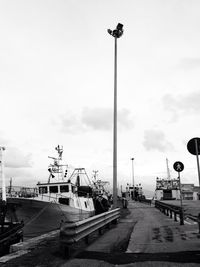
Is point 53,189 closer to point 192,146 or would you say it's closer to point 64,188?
point 64,188

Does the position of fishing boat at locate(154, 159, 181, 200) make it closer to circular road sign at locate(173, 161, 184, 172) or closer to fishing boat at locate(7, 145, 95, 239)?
fishing boat at locate(7, 145, 95, 239)

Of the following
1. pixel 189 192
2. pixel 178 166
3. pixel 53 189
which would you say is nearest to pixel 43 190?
pixel 53 189

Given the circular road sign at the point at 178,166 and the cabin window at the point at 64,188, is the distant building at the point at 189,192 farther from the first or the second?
the circular road sign at the point at 178,166

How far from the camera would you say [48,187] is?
2756 centimetres

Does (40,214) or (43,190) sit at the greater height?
(43,190)

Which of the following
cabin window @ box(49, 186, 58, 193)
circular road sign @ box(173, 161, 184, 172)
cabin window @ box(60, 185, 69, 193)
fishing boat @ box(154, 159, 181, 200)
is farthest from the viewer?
fishing boat @ box(154, 159, 181, 200)

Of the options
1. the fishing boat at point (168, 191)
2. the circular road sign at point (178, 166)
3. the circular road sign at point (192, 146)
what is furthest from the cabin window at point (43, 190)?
the fishing boat at point (168, 191)

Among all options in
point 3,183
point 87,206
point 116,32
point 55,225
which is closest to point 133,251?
point 3,183

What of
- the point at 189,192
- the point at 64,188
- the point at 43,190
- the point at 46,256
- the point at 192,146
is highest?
the point at 189,192

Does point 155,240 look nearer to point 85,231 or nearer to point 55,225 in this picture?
point 85,231

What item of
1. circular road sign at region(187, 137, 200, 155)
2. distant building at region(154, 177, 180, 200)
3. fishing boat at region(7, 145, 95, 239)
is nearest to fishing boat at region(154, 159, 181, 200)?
distant building at region(154, 177, 180, 200)

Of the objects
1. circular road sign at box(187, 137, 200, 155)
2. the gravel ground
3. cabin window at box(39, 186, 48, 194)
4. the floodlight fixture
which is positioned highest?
the floodlight fixture

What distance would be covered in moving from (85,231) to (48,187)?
61.8ft

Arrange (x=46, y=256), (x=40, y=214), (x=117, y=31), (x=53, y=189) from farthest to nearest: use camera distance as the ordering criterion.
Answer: (x=53, y=189) → (x=117, y=31) → (x=40, y=214) → (x=46, y=256)
